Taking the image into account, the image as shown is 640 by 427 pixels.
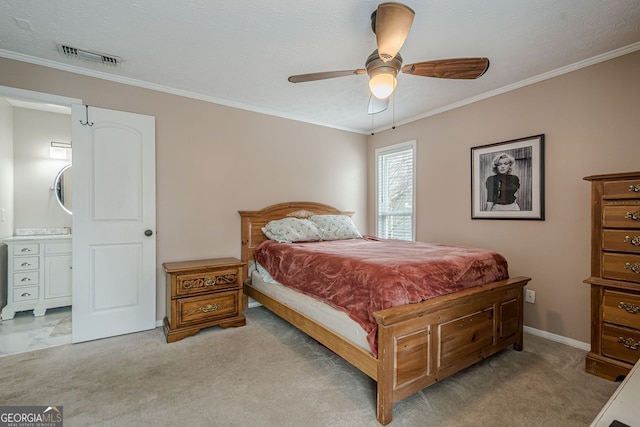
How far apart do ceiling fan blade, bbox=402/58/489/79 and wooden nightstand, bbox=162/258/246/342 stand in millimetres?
2404

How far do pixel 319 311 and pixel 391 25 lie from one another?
1937 millimetres

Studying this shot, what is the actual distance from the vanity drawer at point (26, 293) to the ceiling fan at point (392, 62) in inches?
148

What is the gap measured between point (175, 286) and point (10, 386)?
3.83 ft

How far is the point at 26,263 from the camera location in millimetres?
3242

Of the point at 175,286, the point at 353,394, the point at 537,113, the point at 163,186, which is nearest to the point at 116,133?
the point at 163,186

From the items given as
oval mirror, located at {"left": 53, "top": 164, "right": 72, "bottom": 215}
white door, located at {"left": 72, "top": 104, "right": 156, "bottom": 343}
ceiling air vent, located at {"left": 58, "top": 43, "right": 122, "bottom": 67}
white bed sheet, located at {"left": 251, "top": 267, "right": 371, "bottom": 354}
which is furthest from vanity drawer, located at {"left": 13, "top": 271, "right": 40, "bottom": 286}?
white bed sheet, located at {"left": 251, "top": 267, "right": 371, "bottom": 354}

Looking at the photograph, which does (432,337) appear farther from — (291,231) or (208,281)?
(208,281)

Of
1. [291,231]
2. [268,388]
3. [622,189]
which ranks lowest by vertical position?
[268,388]

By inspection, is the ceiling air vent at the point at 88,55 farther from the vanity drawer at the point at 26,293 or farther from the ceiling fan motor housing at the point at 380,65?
the vanity drawer at the point at 26,293

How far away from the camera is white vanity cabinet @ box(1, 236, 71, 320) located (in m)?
3.19

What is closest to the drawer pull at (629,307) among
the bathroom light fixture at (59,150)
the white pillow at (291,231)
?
the white pillow at (291,231)

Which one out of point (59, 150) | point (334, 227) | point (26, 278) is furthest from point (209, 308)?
point (59, 150)

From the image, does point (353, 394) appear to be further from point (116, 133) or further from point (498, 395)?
point (116, 133)

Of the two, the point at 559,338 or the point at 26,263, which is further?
the point at 26,263
